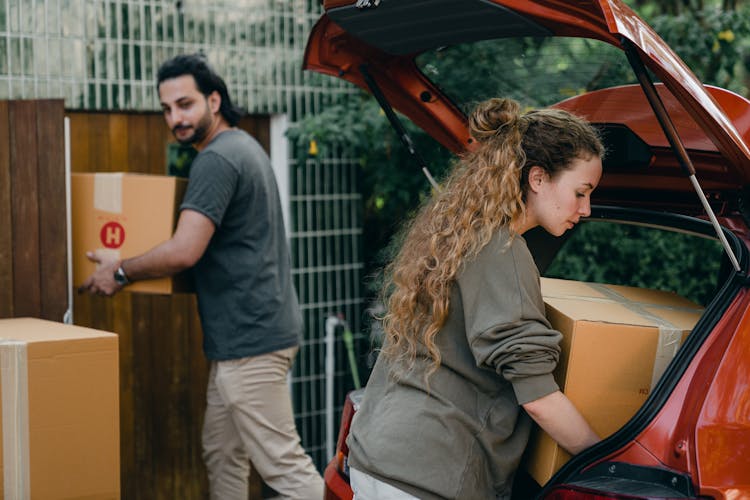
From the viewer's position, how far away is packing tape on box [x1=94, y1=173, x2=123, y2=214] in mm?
4172

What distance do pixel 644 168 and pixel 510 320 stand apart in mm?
995

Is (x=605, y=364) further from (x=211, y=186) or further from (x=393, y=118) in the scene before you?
(x=211, y=186)

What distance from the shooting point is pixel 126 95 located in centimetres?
527

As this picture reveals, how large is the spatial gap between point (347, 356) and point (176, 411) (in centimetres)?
114

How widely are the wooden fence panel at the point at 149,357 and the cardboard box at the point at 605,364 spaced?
327 cm

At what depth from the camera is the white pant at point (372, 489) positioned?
7.93 feet

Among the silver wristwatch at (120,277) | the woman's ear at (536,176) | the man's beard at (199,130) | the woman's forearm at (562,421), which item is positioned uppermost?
the man's beard at (199,130)

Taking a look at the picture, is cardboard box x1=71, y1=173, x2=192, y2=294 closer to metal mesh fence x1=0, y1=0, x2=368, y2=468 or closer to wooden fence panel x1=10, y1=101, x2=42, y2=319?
wooden fence panel x1=10, y1=101, x2=42, y2=319

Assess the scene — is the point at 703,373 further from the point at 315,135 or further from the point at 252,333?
the point at 315,135

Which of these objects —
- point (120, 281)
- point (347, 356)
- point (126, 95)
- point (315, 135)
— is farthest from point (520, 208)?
point (347, 356)

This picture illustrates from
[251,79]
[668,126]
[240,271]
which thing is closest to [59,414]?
[240,271]

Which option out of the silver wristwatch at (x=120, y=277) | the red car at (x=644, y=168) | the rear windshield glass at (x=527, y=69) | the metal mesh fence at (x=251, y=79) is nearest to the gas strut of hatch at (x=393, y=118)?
the red car at (x=644, y=168)

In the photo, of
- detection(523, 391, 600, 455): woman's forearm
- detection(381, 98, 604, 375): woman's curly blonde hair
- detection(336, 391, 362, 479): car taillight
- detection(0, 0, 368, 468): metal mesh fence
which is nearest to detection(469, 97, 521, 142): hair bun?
detection(381, 98, 604, 375): woman's curly blonde hair

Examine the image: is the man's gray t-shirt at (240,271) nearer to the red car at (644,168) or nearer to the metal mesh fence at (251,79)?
the red car at (644,168)
